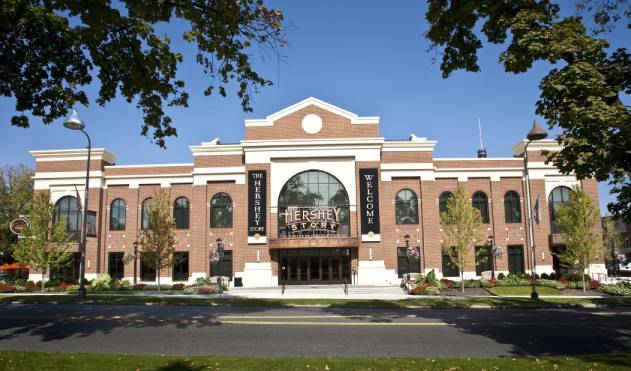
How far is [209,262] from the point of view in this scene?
36.8m

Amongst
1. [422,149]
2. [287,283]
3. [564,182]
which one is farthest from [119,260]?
[564,182]

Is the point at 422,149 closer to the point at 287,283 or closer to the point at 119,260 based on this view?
the point at 287,283

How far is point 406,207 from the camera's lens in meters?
37.5

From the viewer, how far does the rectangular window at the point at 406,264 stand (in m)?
36.3

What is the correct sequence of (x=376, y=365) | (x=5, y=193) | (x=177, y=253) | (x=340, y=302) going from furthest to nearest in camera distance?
1. (x=5, y=193)
2. (x=177, y=253)
3. (x=340, y=302)
4. (x=376, y=365)

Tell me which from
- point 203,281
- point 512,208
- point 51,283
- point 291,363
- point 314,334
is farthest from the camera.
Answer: point 512,208

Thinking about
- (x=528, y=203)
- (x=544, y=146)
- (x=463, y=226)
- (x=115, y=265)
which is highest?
(x=544, y=146)

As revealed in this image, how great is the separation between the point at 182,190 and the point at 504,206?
28099 mm

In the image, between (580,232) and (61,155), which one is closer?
(580,232)

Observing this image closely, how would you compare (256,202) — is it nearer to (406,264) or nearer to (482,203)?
(406,264)

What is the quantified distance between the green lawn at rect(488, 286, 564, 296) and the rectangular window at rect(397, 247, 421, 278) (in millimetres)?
7591

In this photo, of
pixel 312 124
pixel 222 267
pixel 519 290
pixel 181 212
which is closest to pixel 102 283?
pixel 181 212

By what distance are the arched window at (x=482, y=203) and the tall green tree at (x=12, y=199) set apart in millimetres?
48291

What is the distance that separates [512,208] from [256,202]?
22031 mm
